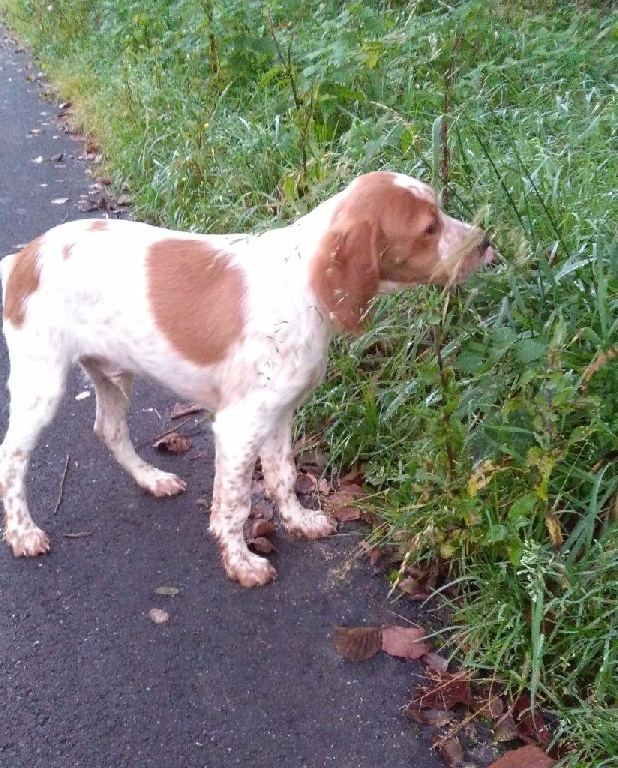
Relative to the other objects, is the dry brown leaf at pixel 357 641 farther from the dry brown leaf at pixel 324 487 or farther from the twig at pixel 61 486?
the twig at pixel 61 486

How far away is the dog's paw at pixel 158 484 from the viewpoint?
133 inches

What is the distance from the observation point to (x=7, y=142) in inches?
322

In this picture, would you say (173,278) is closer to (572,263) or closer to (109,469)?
(109,469)

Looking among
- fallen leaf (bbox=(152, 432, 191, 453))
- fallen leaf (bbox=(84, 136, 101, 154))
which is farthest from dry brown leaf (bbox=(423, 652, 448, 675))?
fallen leaf (bbox=(84, 136, 101, 154))

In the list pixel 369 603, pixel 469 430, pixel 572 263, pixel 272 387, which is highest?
pixel 572 263

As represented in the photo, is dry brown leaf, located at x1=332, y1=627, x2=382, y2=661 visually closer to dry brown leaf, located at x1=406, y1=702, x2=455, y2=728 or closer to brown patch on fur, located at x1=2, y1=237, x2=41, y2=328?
dry brown leaf, located at x1=406, y1=702, x2=455, y2=728

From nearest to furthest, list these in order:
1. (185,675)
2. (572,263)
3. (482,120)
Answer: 1. (185,675)
2. (572,263)
3. (482,120)

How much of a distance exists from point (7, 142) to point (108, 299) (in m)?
6.29

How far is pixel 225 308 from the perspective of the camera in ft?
9.07

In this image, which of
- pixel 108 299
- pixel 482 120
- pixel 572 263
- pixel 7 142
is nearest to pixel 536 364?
pixel 572 263

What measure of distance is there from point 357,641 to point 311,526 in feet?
2.02

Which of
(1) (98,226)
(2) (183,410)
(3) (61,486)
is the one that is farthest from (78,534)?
(1) (98,226)

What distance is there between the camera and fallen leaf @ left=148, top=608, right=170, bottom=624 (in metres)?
2.77

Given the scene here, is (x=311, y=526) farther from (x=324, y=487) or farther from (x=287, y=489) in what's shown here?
→ (x=324, y=487)
